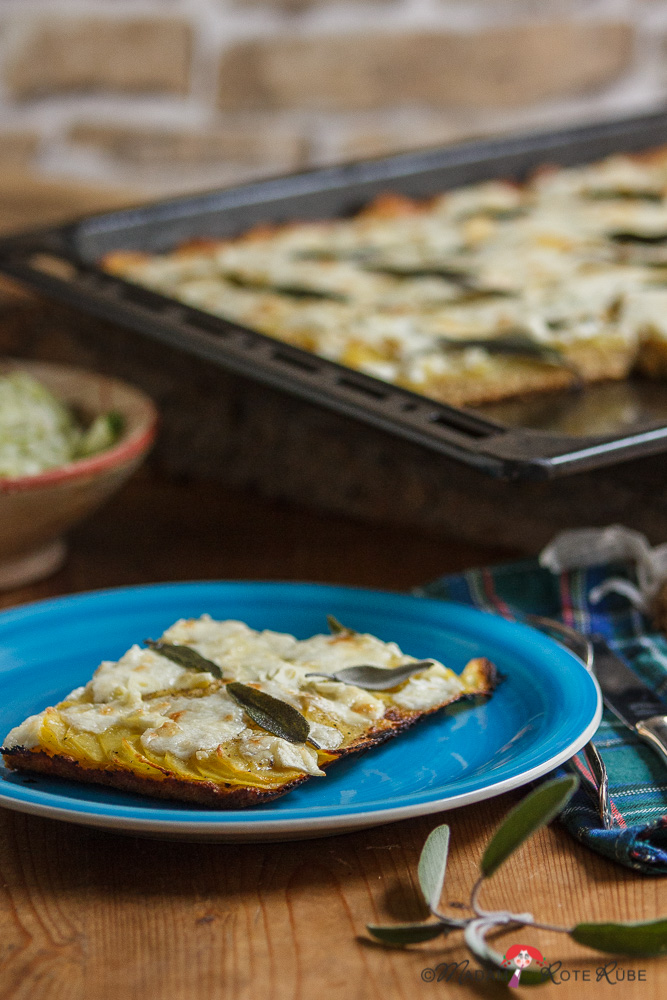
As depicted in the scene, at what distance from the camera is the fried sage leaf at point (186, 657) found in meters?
0.89

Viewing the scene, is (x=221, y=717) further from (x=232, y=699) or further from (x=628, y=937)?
(x=628, y=937)

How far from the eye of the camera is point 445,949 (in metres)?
0.73

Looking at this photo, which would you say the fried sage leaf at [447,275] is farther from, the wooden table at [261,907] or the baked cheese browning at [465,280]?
the wooden table at [261,907]

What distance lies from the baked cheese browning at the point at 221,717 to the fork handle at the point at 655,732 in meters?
0.12

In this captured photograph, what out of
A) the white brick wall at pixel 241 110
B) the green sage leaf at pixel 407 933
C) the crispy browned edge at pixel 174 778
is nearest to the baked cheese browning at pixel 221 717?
the crispy browned edge at pixel 174 778

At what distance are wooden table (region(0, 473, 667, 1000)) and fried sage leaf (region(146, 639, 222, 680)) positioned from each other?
0.13 meters

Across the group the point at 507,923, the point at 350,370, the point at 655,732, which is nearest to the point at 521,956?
the point at 507,923

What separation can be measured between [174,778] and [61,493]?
548 millimetres

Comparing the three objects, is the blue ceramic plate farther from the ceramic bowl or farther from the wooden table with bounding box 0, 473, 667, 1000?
the ceramic bowl

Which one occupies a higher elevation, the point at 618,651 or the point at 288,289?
the point at 288,289

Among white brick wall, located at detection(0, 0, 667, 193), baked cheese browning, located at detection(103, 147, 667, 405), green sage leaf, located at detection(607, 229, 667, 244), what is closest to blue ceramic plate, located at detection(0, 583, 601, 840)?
baked cheese browning, located at detection(103, 147, 667, 405)

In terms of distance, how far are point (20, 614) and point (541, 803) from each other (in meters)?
0.50

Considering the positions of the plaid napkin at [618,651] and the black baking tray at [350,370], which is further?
the black baking tray at [350,370]

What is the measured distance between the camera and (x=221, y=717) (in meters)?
0.82
